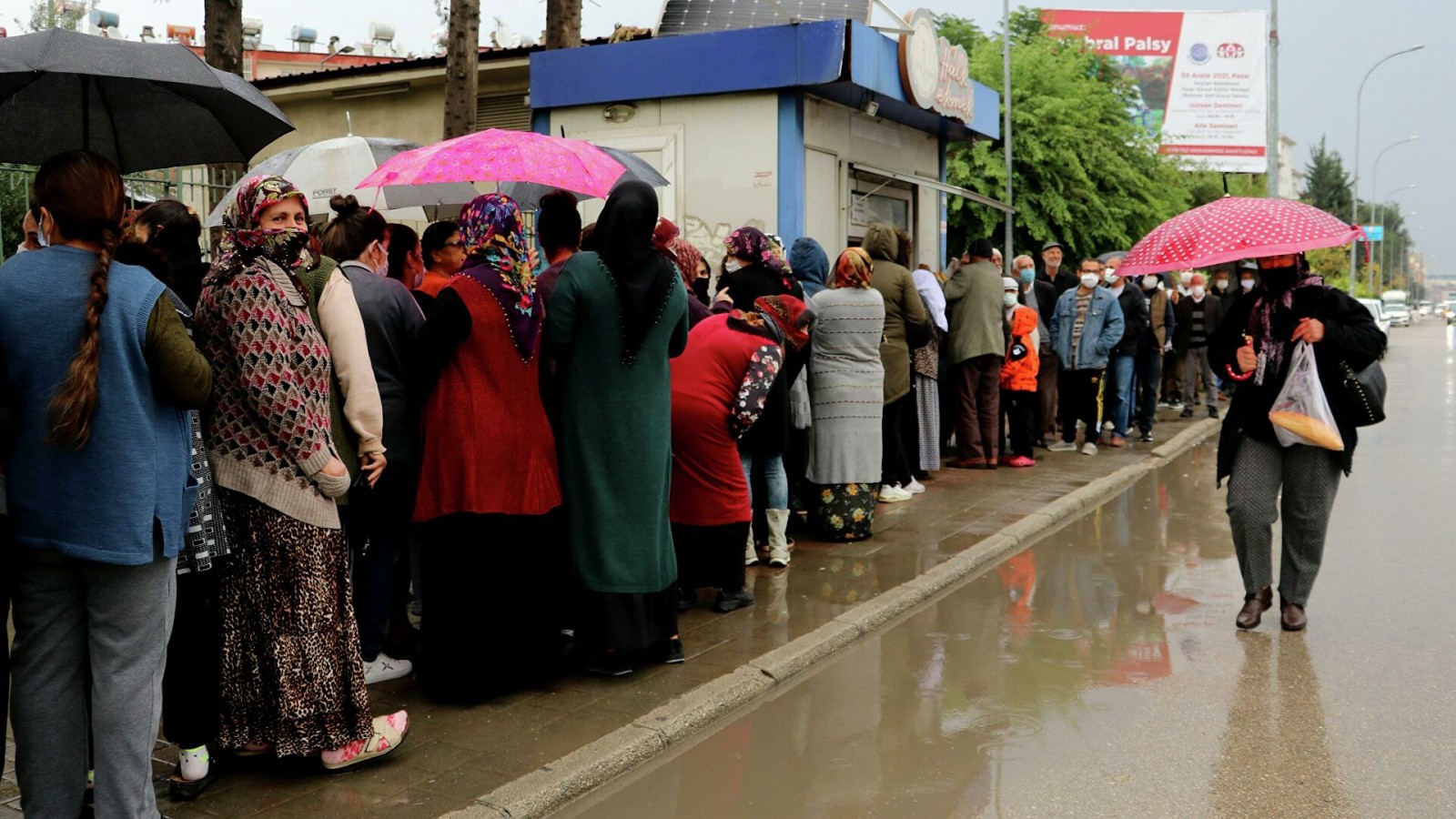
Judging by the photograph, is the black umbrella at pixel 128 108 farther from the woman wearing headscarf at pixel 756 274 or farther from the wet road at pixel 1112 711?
the wet road at pixel 1112 711

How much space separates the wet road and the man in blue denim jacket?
4.73 m

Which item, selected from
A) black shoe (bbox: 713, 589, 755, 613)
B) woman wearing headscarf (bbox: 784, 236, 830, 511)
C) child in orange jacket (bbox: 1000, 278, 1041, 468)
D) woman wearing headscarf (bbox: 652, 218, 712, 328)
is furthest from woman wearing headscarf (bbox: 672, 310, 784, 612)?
child in orange jacket (bbox: 1000, 278, 1041, 468)

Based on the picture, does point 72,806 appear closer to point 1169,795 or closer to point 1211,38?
point 1169,795

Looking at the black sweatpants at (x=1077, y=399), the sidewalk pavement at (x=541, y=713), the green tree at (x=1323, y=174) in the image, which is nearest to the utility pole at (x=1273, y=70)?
the black sweatpants at (x=1077, y=399)

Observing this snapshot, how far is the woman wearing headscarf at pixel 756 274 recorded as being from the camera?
7273 millimetres

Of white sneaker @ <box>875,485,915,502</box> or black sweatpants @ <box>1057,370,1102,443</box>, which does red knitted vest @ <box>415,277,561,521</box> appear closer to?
white sneaker @ <box>875,485,915,502</box>

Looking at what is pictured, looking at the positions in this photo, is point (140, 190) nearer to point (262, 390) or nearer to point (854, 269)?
point (854, 269)

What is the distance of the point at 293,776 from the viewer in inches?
173

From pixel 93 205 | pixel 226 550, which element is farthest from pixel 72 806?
pixel 93 205

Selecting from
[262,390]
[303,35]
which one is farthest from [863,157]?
[303,35]

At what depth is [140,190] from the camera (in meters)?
9.12

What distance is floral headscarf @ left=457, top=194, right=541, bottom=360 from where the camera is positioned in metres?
5.06

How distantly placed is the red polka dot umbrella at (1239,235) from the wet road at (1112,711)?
1.84 metres

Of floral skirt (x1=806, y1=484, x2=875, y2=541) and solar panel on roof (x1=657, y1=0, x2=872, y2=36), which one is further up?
solar panel on roof (x1=657, y1=0, x2=872, y2=36)
